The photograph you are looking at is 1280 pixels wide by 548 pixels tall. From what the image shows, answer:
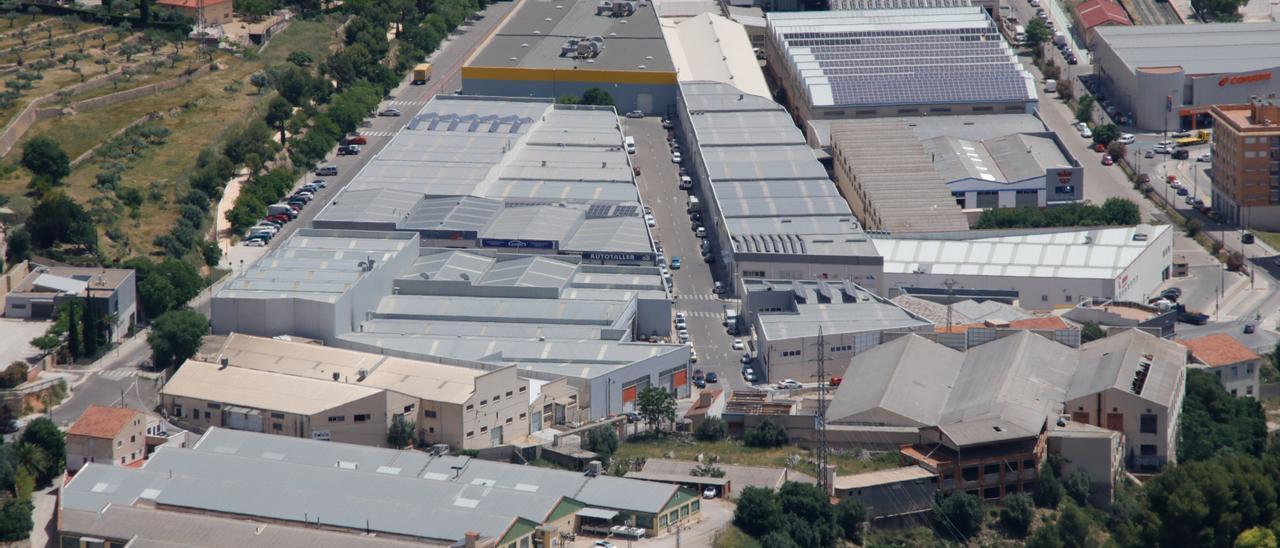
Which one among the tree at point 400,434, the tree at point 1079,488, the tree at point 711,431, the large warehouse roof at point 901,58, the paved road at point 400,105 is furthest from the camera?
the large warehouse roof at point 901,58

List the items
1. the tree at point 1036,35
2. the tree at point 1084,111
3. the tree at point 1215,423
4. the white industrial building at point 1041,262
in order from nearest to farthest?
the tree at point 1215,423 < the white industrial building at point 1041,262 < the tree at point 1084,111 < the tree at point 1036,35

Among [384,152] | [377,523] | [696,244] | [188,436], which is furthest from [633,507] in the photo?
[384,152]

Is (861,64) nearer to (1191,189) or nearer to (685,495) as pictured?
(1191,189)

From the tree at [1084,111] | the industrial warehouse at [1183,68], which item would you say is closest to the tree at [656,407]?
the tree at [1084,111]

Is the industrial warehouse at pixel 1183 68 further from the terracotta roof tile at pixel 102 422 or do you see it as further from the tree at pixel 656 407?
the terracotta roof tile at pixel 102 422

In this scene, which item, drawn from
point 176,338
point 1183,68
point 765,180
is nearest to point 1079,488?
point 176,338

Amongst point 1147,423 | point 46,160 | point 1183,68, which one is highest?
point 1183,68

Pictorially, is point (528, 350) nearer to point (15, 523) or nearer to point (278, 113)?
point (15, 523)
